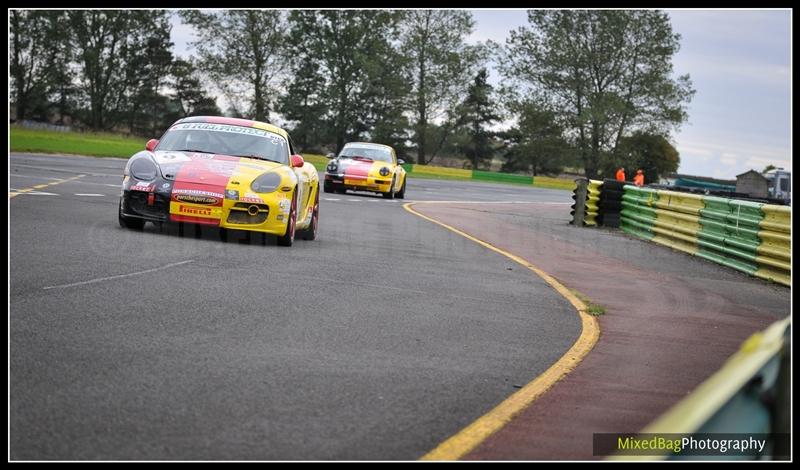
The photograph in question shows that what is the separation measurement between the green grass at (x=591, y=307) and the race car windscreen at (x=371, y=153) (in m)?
17.6

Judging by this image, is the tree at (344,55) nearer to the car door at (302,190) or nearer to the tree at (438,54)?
the tree at (438,54)

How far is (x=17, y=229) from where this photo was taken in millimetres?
10828

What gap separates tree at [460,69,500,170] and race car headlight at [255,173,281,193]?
70373 mm

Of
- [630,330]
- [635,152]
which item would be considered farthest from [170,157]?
[635,152]

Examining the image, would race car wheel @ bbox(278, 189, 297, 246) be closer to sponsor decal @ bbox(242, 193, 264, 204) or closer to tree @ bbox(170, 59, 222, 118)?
sponsor decal @ bbox(242, 193, 264, 204)

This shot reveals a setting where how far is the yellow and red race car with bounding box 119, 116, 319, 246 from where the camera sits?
11023 mm

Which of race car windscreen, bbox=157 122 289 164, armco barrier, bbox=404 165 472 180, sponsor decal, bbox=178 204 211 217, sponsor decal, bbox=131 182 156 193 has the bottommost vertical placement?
sponsor decal, bbox=178 204 211 217

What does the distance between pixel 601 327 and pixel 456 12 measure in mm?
68423

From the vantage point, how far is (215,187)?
434 inches

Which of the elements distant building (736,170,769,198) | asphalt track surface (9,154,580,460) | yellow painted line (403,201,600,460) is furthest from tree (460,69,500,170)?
yellow painted line (403,201,600,460)

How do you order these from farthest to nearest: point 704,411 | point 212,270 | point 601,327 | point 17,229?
point 17,229
point 212,270
point 601,327
point 704,411

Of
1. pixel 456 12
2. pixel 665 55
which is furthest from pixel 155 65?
pixel 665 55

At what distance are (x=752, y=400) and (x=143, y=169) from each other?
9948 millimetres

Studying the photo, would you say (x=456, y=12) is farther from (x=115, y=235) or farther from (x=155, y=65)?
(x=115, y=235)
